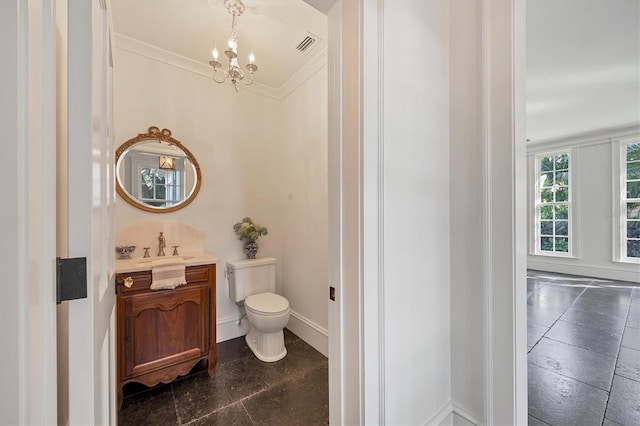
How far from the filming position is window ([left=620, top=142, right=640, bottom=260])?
4.76 meters

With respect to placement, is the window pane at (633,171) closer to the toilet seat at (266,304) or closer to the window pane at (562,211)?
the window pane at (562,211)

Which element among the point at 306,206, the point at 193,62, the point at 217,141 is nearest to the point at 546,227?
the point at 306,206

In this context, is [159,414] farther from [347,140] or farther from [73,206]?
[347,140]

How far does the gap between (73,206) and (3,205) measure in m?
0.17

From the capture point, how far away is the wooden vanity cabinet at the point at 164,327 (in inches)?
68.5

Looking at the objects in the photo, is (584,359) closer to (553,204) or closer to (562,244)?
(562,244)

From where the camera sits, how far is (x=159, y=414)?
1.67 metres

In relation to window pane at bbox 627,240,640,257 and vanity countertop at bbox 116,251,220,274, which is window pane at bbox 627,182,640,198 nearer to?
window pane at bbox 627,240,640,257

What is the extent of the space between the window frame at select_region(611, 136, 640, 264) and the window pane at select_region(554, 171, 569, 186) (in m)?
0.68

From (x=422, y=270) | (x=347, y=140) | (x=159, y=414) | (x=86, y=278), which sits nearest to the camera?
(x=86, y=278)

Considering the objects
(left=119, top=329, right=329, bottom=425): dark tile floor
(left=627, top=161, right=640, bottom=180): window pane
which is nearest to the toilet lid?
(left=119, top=329, right=329, bottom=425): dark tile floor

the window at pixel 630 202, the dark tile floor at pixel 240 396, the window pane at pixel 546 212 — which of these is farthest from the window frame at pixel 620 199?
the dark tile floor at pixel 240 396

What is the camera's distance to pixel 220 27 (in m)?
2.08

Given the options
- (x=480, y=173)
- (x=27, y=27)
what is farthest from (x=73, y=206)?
(x=480, y=173)
